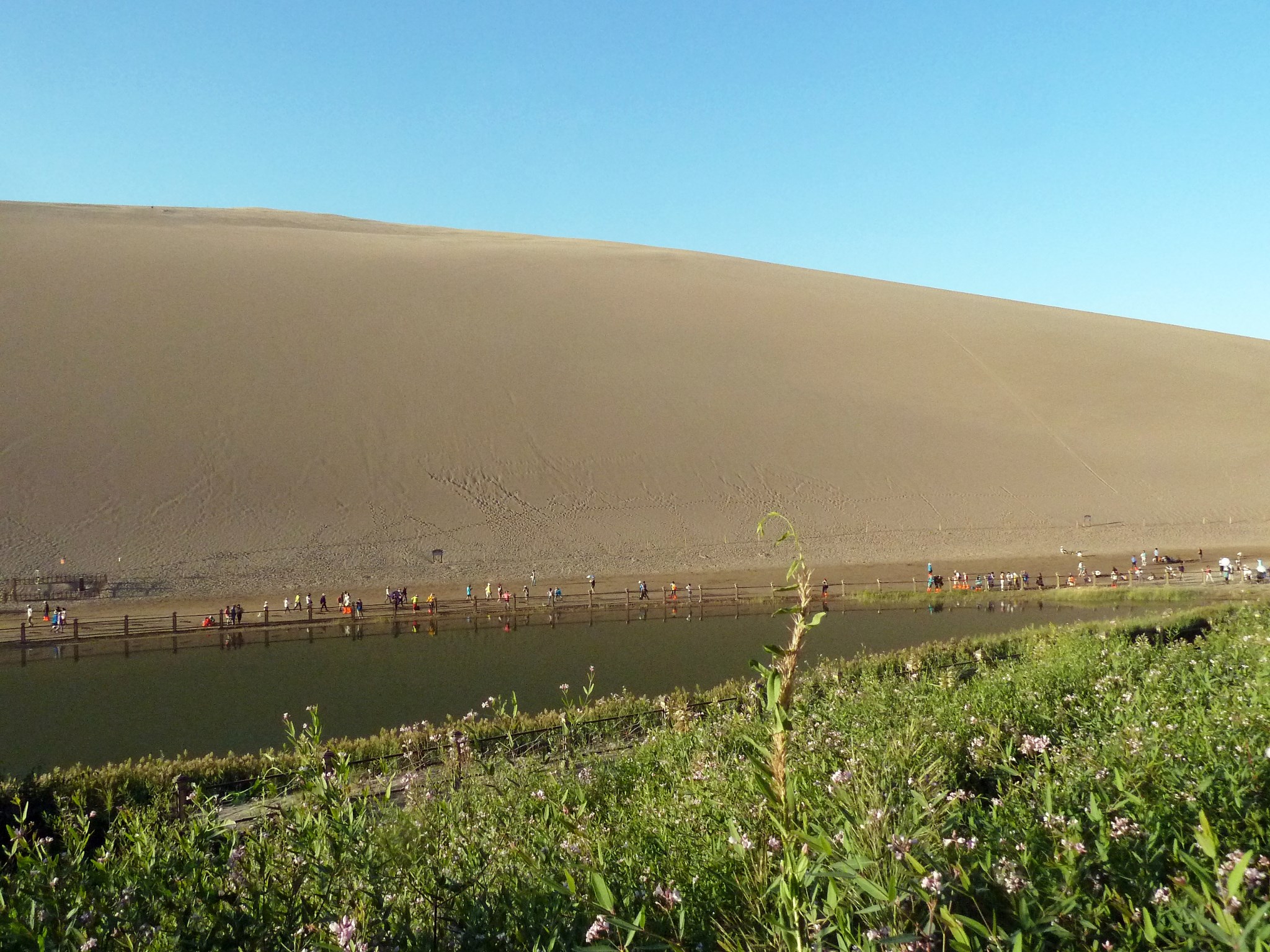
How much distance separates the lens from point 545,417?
39.3 m

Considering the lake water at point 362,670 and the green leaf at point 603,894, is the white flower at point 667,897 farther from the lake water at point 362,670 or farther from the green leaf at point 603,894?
the lake water at point 362,670

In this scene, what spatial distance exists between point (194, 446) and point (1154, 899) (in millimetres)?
35443

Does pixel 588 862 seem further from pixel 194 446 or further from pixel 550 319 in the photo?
pixel 550 319

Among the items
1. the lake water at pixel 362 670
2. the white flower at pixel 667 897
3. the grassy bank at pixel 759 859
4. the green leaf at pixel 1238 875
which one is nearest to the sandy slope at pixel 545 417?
the lake water at pixel 362 670

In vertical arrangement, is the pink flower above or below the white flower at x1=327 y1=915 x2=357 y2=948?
above

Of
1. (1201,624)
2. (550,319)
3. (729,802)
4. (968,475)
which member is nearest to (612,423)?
(550,319)

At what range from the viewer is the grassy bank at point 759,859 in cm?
206

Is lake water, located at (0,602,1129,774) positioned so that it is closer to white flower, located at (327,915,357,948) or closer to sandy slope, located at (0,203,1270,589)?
sandy slope, located at (0,203,1270,589)

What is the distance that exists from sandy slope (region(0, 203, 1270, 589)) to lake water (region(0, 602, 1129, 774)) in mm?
6506

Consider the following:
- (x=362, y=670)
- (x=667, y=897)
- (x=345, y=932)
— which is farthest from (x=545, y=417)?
(x=345, y=932)

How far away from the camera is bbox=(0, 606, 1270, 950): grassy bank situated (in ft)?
6.77

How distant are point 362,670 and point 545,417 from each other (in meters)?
23.0

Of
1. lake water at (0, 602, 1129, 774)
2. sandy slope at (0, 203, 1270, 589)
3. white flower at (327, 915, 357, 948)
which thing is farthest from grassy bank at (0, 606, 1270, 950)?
sandy slope at (0, 203, 1270, 589)

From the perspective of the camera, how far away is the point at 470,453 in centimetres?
3572
